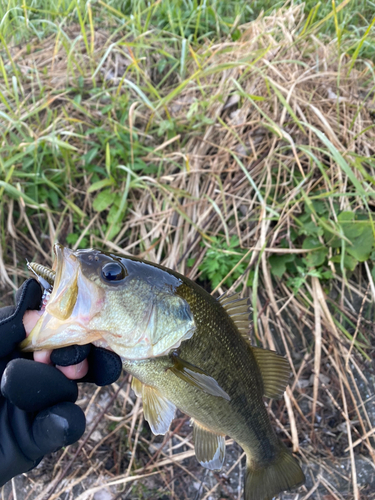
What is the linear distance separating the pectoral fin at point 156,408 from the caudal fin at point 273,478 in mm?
685

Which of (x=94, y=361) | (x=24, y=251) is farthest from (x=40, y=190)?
(x=94, y=361)

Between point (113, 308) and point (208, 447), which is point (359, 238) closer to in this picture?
point (208, 447)

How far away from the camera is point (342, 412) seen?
2303 millimetres

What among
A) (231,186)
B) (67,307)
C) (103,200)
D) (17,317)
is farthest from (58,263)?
(231,186)

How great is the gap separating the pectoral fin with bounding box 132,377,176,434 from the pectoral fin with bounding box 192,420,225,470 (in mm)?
252

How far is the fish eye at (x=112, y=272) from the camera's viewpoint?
1.32 m

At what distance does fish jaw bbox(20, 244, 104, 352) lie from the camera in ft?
3.94

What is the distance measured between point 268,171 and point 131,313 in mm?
1805

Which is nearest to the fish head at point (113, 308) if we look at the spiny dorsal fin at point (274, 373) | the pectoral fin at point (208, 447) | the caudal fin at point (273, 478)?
the spiny dorsal fin at point (274, 373)

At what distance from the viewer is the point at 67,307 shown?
3.95 feet

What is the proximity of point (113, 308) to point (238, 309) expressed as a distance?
0.63 meters

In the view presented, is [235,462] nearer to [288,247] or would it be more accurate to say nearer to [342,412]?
[342,412]

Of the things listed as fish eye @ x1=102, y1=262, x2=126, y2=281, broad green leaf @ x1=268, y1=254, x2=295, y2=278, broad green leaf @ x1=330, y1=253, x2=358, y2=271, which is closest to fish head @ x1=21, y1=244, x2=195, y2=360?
fish eye @ x1=102, y1=262, x2=126, y2=281

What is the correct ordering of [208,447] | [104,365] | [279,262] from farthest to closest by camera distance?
[279,262] → [208,447] → [104,365]
